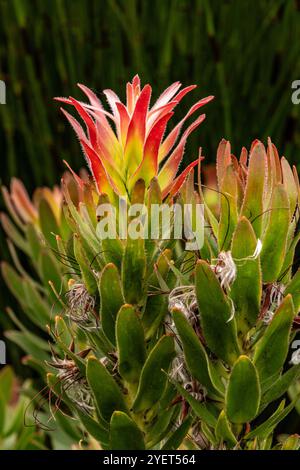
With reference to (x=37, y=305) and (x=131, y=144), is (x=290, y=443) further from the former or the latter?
(x=37, y=305)

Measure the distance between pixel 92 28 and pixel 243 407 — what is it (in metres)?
1.24

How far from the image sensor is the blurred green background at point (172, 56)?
147 cm

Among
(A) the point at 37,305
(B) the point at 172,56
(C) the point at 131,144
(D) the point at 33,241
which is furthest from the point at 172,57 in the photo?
(C) the point at 131,144

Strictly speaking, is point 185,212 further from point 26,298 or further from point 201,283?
point 26,298

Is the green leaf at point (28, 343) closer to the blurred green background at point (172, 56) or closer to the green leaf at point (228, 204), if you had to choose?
the green leaf at point (228, 204)

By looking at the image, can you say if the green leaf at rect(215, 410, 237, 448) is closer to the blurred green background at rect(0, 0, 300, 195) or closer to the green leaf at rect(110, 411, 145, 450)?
the green leaf at rect(110, 411, 145, 450)

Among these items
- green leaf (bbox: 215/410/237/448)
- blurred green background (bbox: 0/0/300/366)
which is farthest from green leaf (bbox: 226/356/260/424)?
blurred green background (bbox: 0/0/300/366)

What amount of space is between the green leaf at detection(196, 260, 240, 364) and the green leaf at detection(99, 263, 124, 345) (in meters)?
0.04

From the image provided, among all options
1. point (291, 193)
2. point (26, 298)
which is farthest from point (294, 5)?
point (291, 193)

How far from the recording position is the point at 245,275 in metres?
0.39

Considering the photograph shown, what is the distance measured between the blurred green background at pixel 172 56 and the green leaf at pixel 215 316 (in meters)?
1.06

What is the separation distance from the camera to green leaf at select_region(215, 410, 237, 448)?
15.8 inches

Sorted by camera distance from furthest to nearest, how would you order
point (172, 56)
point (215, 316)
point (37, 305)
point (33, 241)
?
point (172, 56)
point (33, 241)
point (37, 305)
point (215, 316)
